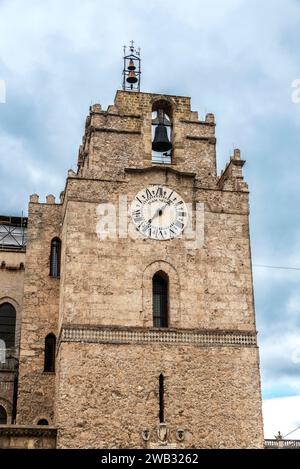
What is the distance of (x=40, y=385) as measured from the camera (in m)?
32.8

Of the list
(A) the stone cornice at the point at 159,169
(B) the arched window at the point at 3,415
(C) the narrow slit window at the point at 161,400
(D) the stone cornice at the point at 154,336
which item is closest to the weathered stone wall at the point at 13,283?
(B) the arched window at the point at 3,415

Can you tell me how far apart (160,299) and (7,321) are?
11020 mm

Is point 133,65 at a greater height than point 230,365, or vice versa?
point 133,65

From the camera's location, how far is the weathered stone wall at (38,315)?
3256cm

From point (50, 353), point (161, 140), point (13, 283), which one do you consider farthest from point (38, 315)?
point (161, 140)

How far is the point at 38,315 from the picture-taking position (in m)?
33.9

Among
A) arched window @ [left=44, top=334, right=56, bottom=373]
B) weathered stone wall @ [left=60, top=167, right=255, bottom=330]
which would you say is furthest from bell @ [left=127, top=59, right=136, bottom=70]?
arched window @ [left=44, top=334, right=56, bottom=373]

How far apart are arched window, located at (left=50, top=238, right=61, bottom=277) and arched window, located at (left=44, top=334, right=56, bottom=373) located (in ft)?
9.43

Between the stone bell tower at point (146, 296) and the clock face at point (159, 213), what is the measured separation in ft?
0.17

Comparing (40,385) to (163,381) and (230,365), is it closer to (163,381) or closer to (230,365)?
(163,381)

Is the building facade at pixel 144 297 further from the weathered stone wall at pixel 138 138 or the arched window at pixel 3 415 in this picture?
the arched window at pixel 3 415

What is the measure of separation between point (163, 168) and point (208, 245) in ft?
12.3
